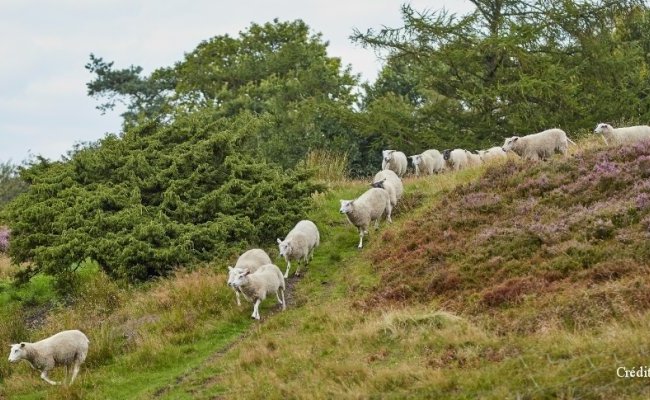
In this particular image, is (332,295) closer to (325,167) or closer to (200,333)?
(200,333)

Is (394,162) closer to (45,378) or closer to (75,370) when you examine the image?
(75,370)

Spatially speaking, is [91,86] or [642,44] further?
[91,86]

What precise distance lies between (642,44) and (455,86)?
15.0m

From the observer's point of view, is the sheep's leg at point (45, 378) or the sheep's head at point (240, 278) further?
the sheep's head at point (240, 278)

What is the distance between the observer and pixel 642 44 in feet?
130

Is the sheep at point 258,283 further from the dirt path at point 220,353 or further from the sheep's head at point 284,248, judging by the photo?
the sheep's head at point 284,248

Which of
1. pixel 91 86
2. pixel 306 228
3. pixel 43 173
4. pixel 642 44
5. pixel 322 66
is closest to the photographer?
pixel 306 228

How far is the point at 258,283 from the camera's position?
16.0 metres

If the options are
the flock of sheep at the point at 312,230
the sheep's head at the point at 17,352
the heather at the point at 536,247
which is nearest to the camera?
the heather at the point at 536,247

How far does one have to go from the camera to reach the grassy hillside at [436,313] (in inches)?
388

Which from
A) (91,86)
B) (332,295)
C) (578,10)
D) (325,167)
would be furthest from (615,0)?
(91,86)

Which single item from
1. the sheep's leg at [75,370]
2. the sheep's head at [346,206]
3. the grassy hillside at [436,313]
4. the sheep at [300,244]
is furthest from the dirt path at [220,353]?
the sheep's head at [346,206]

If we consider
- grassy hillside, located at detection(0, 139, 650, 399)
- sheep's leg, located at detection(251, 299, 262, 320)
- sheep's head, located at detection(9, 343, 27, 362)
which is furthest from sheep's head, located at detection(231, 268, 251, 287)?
sheep's head, located at detection(9, 343, 27, 362)

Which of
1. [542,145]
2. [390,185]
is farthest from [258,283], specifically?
[542,145]
